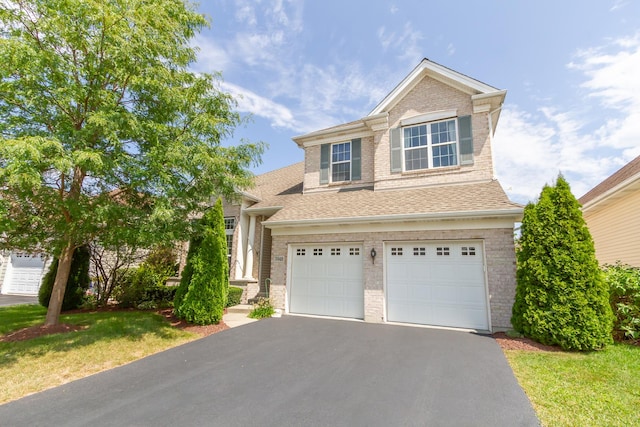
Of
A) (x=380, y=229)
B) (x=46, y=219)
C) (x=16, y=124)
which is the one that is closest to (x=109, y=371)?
(x=46, y=219)

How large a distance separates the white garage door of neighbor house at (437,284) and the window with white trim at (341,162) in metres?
3.94

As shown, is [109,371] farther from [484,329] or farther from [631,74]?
[631,74]

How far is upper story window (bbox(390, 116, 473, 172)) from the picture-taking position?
973 cm

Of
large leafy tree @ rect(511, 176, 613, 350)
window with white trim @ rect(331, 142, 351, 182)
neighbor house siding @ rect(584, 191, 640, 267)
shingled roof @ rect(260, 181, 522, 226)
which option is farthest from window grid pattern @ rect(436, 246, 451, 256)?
neighbor house siding @ rect(584, 191, 640, 267)

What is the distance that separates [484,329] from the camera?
755 cm

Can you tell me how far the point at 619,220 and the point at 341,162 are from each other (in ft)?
35.3

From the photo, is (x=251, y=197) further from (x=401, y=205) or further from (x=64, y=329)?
(x=64, y=329)

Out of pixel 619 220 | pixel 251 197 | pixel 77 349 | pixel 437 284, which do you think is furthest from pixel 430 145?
pixel 77 349

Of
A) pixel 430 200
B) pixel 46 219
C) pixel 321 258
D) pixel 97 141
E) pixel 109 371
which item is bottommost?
pixel 109 371

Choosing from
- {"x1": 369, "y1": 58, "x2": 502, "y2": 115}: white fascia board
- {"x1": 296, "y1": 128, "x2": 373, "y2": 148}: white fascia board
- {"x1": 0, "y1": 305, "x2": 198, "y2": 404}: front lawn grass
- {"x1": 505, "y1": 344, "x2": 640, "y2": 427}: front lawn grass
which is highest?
{"x1": 369, "y1": 58, "x2": 502, "y2": 115}: white fascia board

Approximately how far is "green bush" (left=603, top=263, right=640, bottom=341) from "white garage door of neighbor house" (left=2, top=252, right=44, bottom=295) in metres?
24.7

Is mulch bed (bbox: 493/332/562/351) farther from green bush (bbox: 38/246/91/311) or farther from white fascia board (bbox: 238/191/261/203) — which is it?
green bush (bbox: 38/246/91/311)

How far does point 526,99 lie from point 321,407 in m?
12.4

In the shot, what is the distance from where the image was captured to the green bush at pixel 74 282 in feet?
34.2
